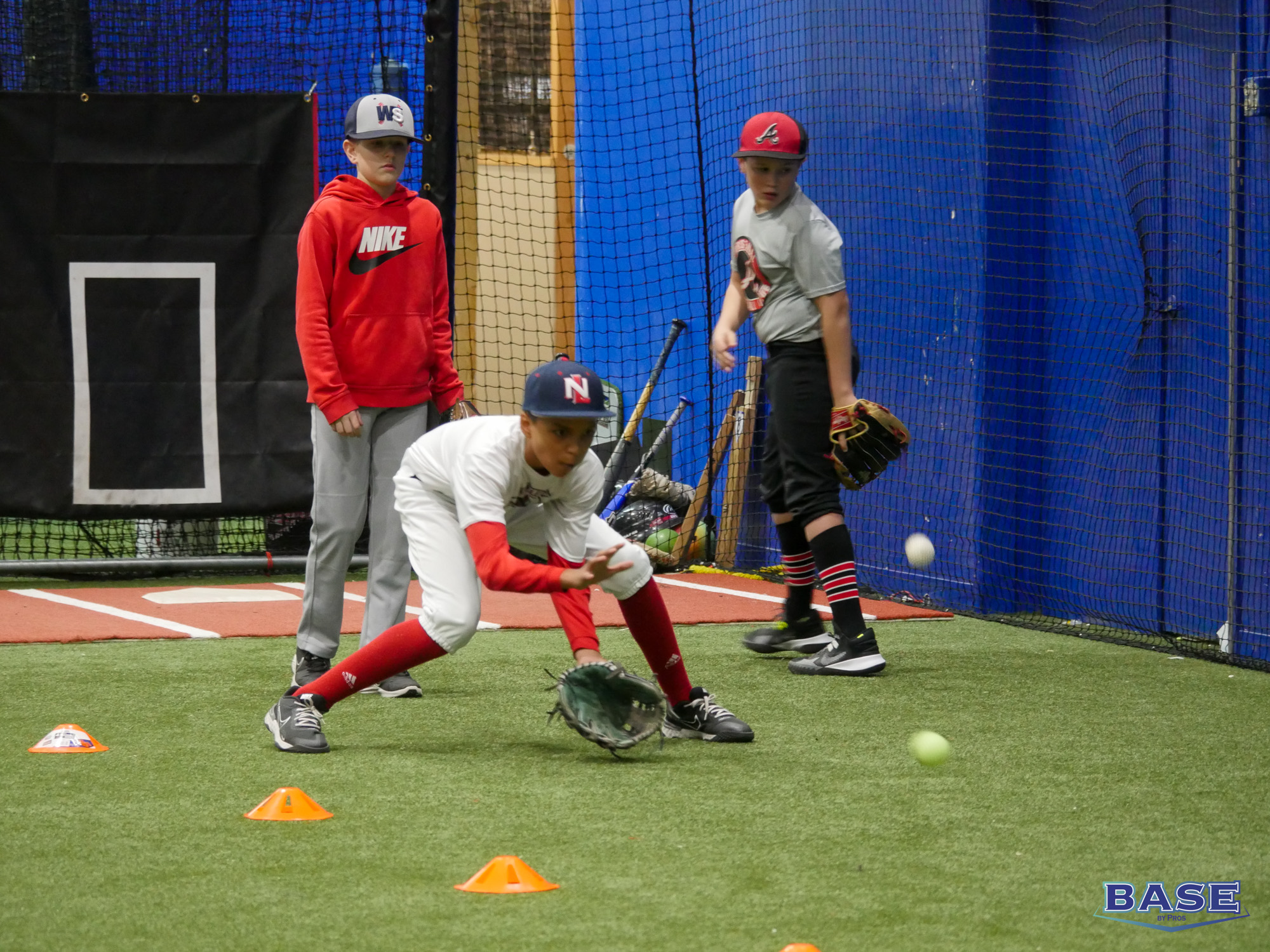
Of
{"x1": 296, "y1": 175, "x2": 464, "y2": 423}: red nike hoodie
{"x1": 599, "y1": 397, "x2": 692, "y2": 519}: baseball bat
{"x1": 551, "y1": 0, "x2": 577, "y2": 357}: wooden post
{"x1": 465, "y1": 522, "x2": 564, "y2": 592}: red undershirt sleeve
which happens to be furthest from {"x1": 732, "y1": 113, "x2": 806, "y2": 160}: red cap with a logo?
{"x1": 551, "y1": 0, "x2": 577, "y2": 357}: wooden post

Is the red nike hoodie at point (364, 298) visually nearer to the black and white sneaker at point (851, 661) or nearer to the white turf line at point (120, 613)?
the black and white sneaker at point (851, 661)

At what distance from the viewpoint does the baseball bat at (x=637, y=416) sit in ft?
31.3

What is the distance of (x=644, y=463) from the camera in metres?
9.41

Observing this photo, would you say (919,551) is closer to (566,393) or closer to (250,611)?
(250,611)

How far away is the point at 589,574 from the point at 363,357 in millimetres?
1755

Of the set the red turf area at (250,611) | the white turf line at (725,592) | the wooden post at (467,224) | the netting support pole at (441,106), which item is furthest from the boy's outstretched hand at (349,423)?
the wooden post at (467,224)

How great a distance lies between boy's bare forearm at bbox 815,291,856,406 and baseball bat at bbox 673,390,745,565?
11.4 ft

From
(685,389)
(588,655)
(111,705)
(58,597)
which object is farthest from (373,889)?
(685,389)

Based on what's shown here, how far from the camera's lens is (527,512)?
4.38m

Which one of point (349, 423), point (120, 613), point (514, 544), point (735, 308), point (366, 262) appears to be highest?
point (366, 262)

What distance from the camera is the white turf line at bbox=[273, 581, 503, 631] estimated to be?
6785mm

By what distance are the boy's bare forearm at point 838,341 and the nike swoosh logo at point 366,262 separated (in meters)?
1.63

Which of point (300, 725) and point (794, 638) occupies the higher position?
point (300, 725)

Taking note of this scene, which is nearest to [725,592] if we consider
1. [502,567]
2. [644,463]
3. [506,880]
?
[644,463]
